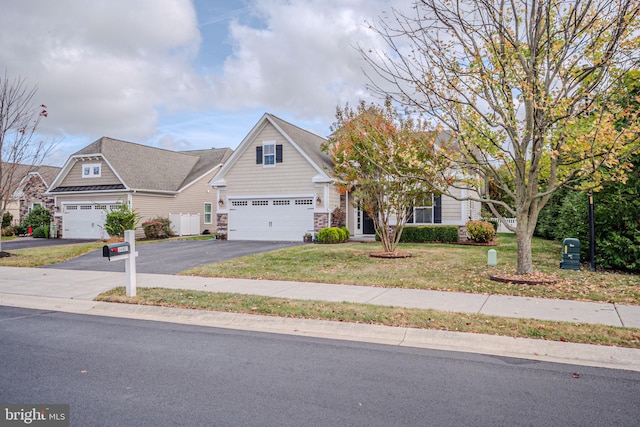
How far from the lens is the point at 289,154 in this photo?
23531 mm

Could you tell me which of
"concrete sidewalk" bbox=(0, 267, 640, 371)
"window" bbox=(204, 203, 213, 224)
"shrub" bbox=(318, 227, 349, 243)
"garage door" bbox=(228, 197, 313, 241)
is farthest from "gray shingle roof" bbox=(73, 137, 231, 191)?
"concrete sidewalk" bbox=(0, 267, 640, 371)

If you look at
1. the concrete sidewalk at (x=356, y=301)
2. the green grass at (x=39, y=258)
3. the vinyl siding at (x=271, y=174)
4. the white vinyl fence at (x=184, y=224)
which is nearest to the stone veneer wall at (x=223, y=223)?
the vinyl siding at (x=271, y=174)

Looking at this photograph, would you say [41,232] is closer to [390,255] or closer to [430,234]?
[430,234]

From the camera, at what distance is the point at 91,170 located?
93.6 feet

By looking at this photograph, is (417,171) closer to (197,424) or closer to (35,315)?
(35,315)

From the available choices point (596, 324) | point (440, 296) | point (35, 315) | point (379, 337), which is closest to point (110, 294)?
point (35, 315)

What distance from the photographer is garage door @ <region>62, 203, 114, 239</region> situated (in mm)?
27953

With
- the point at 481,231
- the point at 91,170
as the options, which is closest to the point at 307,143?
the point at 481,231

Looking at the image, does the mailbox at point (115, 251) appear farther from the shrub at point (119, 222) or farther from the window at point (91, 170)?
the window at point (91, 170)

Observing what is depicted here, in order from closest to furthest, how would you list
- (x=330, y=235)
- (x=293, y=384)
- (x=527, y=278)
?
(x=293, y=384) → (x=527, y=278) → (x=330, y=235)

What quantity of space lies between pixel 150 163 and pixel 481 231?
21.9m

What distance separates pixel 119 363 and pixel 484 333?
4.74 meters

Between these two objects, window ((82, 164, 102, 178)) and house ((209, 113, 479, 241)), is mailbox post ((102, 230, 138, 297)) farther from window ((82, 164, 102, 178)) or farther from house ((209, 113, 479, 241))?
window ((82, 164, 102, 178))

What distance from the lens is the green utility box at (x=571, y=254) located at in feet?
38.4
